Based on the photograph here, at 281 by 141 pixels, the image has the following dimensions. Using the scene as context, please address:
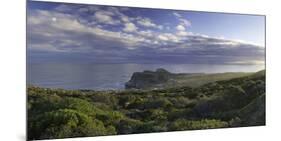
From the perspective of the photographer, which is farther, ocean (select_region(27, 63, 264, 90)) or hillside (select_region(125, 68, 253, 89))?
hillside (select_region(125, 68, 253, 89))

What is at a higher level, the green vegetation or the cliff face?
the cliff face

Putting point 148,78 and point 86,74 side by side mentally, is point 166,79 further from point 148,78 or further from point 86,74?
point 86,74

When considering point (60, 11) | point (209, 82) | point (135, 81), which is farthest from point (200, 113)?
point (60, 11)

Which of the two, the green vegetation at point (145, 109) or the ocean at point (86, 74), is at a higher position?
the ocean at point (86, 74)
